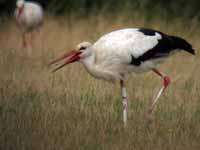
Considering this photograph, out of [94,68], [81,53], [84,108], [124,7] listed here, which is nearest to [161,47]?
[94,68]

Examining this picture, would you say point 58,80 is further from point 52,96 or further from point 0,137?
point 0,137

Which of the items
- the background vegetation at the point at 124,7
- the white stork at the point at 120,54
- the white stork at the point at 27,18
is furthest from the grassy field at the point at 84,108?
the background vegetation at the point at 124,7

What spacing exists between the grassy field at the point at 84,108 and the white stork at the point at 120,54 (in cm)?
34

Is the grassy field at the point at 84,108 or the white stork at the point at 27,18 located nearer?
the grassy field at the point at 84,108

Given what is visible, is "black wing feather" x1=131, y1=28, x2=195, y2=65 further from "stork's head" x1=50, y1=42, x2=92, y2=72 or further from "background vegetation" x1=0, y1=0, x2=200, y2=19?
"background vegetation" x1=0, y1=0, x2=200, y2=19

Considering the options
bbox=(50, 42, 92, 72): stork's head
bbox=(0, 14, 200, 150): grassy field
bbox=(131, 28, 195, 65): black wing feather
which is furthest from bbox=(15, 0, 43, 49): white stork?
bbox=(50, 42, 92, 72): stork's head

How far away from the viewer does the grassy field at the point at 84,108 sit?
662 centimetres

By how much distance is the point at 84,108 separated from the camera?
7.72 meters

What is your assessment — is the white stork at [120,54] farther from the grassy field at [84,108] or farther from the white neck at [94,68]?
the grassy field at [84,108]

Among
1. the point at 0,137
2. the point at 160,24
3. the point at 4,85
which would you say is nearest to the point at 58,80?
the point at 4,85

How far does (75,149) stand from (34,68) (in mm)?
4206

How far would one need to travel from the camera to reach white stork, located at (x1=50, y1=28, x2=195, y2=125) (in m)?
7.38

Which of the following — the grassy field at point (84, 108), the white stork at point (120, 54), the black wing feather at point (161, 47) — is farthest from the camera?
the black wing feather at point (161, 47)

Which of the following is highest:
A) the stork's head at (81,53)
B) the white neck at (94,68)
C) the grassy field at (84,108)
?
the stork's head at (81,53)
